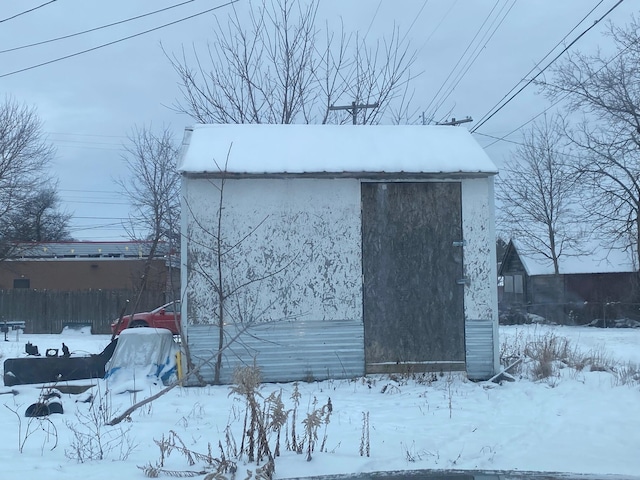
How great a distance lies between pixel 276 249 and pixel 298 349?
5.10 feet

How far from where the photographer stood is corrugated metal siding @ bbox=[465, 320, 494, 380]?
11.1m

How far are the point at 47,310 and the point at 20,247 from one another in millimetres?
4593

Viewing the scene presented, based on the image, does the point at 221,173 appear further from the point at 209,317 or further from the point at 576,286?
the point at 576,286

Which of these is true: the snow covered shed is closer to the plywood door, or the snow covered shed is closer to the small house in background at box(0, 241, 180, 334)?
the plywood door

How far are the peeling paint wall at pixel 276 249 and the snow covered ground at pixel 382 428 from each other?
3.99 ft

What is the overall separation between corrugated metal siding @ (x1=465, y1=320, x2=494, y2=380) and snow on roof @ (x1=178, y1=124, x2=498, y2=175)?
93.8 inches

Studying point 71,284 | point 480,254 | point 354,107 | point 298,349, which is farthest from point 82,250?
point 480,254

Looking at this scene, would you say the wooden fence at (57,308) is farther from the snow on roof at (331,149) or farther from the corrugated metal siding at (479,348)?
the corrugated metal siding at (479,348)

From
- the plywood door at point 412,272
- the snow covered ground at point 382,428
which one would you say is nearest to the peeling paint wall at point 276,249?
the plywood door at point 412,272

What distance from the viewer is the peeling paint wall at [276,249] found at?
35.5 feet

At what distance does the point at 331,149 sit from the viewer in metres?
11.7

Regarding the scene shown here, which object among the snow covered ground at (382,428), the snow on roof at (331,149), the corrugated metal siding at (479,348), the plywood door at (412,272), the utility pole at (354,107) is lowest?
the snow covered ground at (382,428)

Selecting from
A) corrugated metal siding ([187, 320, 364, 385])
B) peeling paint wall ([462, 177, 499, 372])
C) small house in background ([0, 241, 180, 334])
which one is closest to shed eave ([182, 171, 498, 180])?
peeling paint wall ([462, 177, 499, 372])

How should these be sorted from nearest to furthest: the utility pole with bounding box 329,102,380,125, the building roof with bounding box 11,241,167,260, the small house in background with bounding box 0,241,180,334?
the utility pole with bounding box 329,102,380,125, the small house in background with bounding box 0,241,180,334, the building roof with bounding box 11,241,167,260
